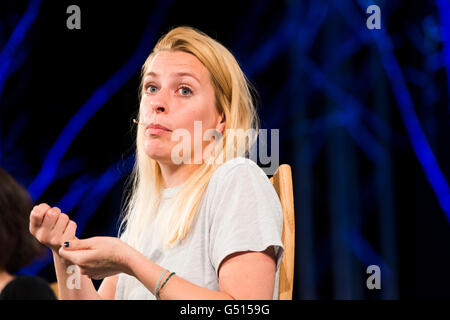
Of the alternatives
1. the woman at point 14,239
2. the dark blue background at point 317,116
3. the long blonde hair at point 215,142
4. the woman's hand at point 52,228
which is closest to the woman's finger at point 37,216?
the woman's hand at point 52,228

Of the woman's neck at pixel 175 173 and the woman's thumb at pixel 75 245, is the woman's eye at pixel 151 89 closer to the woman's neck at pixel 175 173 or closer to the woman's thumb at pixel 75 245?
the woman's neck at pixel 175 173

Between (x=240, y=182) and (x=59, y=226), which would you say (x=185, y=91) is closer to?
(x=240, y=182)

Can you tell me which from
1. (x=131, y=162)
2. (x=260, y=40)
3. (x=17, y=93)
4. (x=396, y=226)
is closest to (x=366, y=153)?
(x=396, y=226)

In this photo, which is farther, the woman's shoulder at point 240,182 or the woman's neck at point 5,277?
the woman's neck at point 5,277

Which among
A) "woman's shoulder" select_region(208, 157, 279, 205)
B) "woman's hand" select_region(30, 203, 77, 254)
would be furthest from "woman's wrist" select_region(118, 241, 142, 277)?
"woman's shoulder" select_region(208, 157, 279, 205)

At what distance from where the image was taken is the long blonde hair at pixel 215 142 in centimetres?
121

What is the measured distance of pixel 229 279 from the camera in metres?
1.03

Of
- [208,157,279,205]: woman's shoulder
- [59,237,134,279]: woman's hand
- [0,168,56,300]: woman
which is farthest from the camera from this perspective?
[0,168,56,300]: woman

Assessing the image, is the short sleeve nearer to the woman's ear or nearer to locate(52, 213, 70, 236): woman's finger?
the woman's ear

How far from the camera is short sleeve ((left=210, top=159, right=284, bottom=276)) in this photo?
41.6 inches

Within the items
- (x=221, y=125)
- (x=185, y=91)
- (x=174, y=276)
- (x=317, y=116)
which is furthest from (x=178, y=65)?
(x=317, y=116)

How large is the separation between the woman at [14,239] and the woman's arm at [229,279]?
2.03 ft

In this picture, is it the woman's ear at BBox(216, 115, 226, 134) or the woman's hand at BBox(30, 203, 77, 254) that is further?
the woman's ear at BBox(216, 115, 226, 134)

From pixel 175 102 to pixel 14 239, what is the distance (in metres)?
0.75
